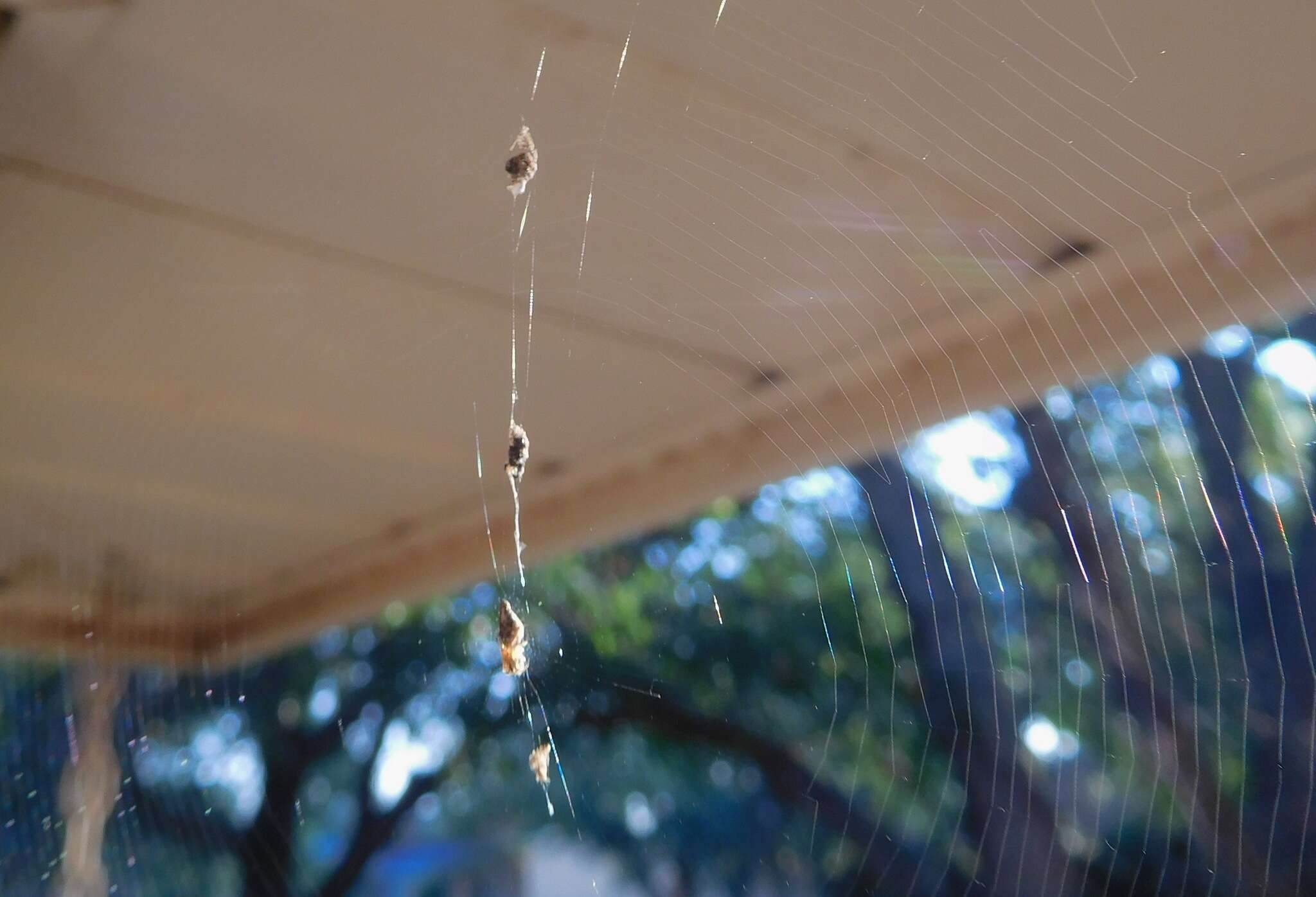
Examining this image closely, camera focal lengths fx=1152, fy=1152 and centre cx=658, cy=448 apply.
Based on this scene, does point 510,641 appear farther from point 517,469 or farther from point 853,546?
point 853,546

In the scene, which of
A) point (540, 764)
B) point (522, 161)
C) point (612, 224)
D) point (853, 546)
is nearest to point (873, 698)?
point (853, 546)

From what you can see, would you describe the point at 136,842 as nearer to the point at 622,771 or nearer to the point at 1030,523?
the point at 622,771

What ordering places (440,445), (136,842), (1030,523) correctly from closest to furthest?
(440,445)
(136,842)
(1030,523)

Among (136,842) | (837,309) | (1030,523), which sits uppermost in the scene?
(1030,523)

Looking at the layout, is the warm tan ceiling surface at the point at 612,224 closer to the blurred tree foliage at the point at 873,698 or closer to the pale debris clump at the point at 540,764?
the blurred tree foliage at the point at 873,698

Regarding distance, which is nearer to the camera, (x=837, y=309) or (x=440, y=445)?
(x=837, y=309)

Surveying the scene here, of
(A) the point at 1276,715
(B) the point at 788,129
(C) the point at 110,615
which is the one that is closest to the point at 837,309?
(B) the point at 788,129

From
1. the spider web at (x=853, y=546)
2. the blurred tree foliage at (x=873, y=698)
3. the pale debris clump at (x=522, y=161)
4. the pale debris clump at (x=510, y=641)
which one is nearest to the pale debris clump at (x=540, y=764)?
the pale debris clump at (x=510, y=641)
